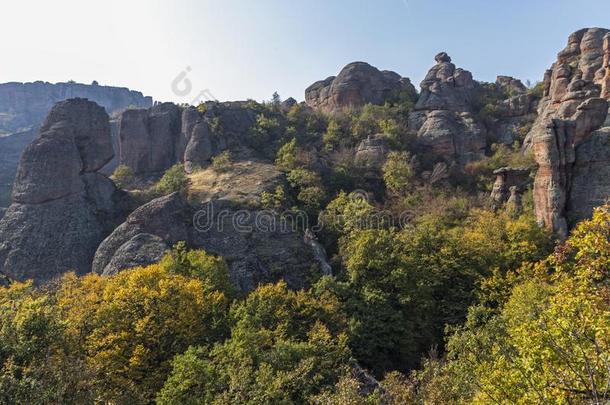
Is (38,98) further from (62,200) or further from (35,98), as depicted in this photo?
(62,200)

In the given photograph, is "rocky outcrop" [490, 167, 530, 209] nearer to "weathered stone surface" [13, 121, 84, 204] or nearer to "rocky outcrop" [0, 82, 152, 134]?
"weathered stone surface" [13, 121, 84, 204]

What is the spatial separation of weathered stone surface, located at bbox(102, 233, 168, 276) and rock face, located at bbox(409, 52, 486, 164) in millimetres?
34669

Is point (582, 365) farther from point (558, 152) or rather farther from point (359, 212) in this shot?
point (558, 152)

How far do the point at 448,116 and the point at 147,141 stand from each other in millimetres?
38436

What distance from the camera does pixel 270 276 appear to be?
104 feet

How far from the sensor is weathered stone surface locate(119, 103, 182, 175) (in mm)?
52281

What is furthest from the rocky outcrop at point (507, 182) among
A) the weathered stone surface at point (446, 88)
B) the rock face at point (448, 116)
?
the weathered stone surface at point (446, 88)

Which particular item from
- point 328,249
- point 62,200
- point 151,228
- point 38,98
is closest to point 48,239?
point 62,200

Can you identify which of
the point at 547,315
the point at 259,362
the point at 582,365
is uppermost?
the point at 547,315

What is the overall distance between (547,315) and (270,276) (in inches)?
926

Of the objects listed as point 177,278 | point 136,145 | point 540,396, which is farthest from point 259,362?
point 136,145

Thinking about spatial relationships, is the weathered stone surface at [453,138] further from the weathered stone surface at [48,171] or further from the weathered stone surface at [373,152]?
the weathered stone surface at [48,171]

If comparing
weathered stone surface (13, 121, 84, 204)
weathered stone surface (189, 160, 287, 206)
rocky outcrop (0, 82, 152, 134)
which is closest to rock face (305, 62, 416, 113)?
weathered stone surface (189, 160, 287, 206)

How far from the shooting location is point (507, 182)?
39719 mm
